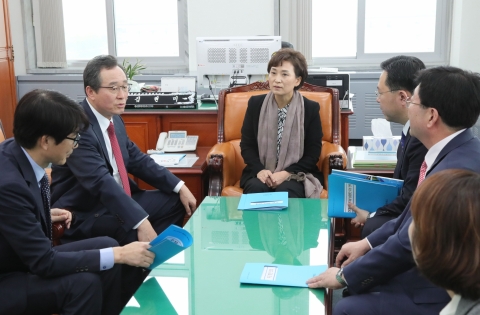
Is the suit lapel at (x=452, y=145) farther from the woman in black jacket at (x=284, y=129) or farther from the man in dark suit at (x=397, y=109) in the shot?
the woman in black jacket at (x=284, y=129)

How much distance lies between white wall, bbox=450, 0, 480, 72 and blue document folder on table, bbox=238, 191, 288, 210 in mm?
3394

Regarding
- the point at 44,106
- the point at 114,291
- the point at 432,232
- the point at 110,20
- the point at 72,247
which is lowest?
the point at 114,291

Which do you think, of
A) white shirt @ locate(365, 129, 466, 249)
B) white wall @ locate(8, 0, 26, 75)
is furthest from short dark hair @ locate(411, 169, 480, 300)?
white wall @ locate(8, 0, 26, 75)

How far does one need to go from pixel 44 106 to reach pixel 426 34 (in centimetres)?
543

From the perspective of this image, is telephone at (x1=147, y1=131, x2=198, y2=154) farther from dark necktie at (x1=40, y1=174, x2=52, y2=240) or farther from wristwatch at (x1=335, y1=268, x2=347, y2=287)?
wristwatch at (x1=335, y1=268, x2=347, y2=287)

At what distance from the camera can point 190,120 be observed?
4055 millimetres

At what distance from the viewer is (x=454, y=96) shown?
6.24ft

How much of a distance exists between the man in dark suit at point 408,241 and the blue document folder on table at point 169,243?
444mm

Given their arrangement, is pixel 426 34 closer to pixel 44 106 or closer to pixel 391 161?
pixel 391 161

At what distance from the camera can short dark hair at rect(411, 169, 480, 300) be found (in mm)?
1104

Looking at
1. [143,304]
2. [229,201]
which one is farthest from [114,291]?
[229,201]

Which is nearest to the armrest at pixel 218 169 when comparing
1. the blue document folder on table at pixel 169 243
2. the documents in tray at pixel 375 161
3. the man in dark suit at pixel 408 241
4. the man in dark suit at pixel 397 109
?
the documents in tray at pixel 375 161

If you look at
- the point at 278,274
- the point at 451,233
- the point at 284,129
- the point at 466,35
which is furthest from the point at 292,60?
the point at 466,35

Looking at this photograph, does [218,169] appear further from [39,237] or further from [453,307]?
[453,307]
